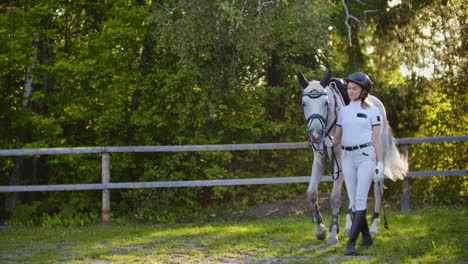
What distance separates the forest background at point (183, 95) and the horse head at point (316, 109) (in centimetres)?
375

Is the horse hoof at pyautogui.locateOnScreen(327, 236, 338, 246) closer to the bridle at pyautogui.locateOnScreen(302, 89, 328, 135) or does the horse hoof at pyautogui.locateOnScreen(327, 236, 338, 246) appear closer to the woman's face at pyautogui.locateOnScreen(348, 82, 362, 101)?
the bridle at pyautogui.locateOnScreen(302, 89, 328, 135)

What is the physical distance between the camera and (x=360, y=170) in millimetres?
6008

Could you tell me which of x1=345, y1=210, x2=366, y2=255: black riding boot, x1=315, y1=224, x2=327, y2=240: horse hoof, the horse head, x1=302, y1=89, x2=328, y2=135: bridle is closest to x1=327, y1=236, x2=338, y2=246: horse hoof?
x1=315, y1=224, x2=327, y2=240: horse hoof

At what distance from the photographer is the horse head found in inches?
258

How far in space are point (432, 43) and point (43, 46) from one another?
808 cm

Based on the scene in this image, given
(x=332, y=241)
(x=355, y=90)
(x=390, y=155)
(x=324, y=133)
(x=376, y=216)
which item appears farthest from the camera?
(x=390, y=155)

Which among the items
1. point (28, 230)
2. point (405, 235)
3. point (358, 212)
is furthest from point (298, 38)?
point (28, 230)

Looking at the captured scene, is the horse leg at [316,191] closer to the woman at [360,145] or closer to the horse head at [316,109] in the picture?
the horse head at [316,109]

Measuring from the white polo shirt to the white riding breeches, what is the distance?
10cm

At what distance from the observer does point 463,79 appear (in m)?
11.7

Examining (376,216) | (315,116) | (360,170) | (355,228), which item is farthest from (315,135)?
(376,216)

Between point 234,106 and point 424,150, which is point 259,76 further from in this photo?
point 424,150

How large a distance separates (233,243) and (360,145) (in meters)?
2.36

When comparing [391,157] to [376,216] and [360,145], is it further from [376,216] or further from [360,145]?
[360,145]
